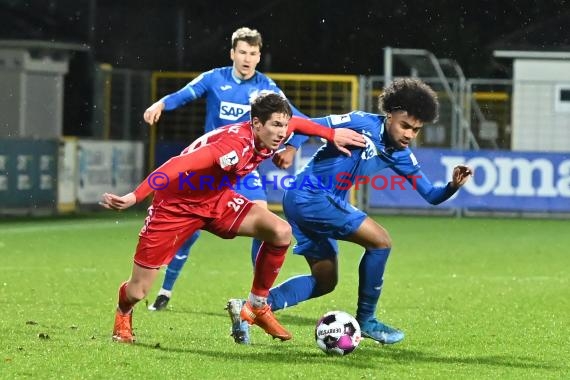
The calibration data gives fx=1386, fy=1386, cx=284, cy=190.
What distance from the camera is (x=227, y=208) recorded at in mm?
8188

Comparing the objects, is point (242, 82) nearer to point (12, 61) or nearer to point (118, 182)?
point (118, 182)

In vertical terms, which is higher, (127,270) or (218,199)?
(218,199)

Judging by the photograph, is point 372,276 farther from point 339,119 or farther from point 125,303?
point 125,303

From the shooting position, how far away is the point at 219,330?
9047mm

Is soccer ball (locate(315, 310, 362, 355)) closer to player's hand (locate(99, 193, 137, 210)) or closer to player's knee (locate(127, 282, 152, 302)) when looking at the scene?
player's knee (locate(127, 282, 152, 302))

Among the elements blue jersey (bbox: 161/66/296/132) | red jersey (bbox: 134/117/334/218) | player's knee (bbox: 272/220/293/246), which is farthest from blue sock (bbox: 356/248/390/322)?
blue jersey (bbox: 161/66/296/132)

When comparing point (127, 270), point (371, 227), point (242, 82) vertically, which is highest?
point (242, 82)

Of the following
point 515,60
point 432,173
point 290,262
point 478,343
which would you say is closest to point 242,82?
point 478,343

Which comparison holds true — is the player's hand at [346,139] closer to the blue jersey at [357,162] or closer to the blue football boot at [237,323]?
the blue jersey at [357,162]

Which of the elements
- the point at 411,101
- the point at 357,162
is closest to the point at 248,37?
the point at 357,162

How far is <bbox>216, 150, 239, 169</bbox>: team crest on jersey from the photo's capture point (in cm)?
777

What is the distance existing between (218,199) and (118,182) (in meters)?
14.4

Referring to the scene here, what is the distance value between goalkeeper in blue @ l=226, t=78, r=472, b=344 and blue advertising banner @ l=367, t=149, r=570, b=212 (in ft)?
42.2

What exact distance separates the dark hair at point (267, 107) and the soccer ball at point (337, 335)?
1.21m
